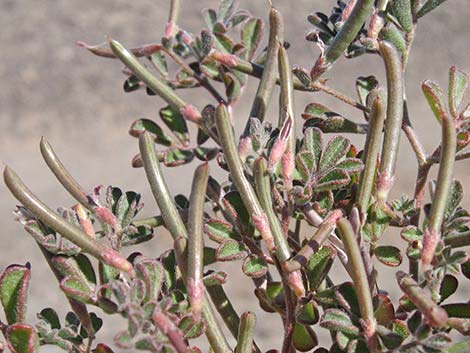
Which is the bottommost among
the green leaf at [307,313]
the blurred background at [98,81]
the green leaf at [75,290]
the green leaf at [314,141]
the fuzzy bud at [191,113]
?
the green leaf at [307,313]

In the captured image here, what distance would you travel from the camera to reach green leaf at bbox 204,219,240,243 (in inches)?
26.3

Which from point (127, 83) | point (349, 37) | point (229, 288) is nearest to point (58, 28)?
point (229, 288)

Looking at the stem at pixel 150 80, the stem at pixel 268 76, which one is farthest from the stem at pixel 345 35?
the stem at pixel 150 80

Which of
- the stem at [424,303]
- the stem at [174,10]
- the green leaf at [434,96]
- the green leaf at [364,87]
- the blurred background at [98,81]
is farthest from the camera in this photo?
the blurred background at [98,81]

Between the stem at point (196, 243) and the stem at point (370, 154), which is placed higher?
the stem at point (370, 154)

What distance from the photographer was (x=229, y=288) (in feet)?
10.9

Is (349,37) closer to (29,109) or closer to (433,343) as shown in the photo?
(433,343)

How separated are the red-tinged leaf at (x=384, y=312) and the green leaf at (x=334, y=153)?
0.12 metres

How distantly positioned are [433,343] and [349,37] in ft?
0.98

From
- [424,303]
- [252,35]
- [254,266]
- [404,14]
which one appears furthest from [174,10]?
[424,303]

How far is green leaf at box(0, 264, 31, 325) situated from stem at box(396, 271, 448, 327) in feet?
1.01

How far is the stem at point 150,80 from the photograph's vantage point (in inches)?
30.1

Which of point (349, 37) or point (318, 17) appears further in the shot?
point (318, 17)

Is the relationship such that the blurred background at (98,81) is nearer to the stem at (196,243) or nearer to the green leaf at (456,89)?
the green leaf at (456,89)
